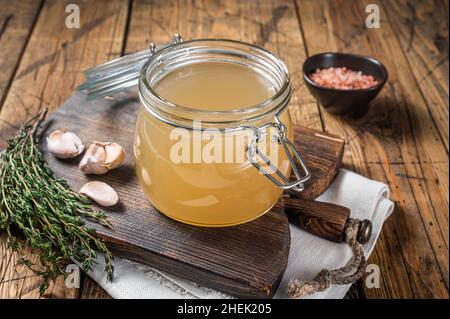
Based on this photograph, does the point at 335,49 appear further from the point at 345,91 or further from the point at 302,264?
the point at 302,264

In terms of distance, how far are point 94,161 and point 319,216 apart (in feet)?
1.35

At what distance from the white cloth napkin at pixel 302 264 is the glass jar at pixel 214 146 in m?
0.10

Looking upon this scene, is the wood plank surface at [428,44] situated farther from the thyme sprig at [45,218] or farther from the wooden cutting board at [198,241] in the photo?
the thyme sprig at [45,218]

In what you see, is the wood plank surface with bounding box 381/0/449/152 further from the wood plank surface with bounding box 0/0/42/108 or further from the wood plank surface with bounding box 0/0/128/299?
the wood plank surface with bounding box 0/0/42/108

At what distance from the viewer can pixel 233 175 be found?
98 centimetres

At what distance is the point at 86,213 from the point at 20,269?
160 mm

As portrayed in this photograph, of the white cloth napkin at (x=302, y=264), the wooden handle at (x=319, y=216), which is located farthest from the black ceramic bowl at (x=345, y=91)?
the wooden handle at (x=319, y=216)

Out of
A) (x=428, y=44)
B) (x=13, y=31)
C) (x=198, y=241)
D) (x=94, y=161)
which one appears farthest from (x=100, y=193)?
(x=428, y=44)

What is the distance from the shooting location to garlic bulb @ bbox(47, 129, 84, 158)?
1177mm

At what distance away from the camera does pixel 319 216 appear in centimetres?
112

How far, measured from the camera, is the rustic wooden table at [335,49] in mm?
1204

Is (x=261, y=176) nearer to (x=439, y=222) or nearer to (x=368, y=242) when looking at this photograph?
(x=368, y=242)

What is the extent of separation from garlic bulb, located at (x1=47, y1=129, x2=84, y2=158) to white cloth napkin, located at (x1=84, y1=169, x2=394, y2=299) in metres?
0.22

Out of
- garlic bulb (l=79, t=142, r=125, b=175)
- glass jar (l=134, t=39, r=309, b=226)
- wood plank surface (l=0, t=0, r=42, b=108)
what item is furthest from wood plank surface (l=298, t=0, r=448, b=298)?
wood plank surface (l=0, t=0, r=42, b=108)
